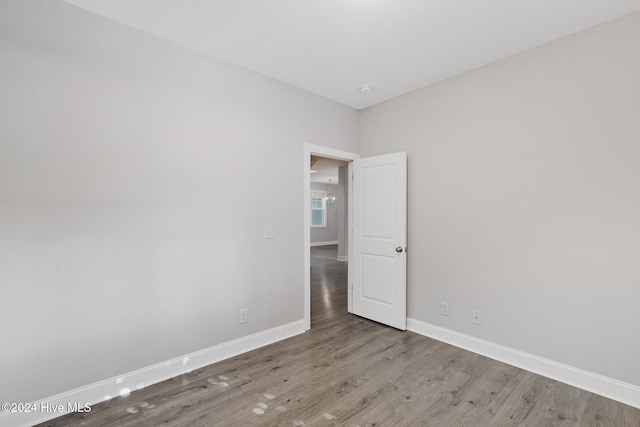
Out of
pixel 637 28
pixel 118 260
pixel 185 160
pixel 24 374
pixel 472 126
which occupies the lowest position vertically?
pixel 24 374

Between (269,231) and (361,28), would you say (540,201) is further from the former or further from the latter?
(269,231)

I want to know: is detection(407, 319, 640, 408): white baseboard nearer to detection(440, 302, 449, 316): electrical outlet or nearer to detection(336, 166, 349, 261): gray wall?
detection(440, 302, 449, 316): electrical outlet

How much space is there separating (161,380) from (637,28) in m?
4.50

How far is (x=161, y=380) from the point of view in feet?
7.82

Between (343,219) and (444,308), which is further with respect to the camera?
(343,219)

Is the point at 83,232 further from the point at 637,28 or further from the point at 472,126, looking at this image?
the point at 637,28

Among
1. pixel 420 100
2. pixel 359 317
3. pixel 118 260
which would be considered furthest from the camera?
pixel 359 317

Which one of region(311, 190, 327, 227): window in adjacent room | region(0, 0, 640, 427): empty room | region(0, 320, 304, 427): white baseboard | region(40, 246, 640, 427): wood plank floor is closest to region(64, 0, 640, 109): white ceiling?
region(0, 0, 640, 427): empty room

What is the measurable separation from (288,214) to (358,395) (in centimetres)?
186

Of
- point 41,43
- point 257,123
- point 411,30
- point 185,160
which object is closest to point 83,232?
point 185,160

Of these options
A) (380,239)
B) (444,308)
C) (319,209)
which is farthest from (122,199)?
(319,209)

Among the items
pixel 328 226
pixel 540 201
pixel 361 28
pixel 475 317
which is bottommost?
pixel 475 317

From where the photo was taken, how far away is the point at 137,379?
2.28 m

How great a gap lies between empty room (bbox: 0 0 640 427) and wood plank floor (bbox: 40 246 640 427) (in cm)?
2
